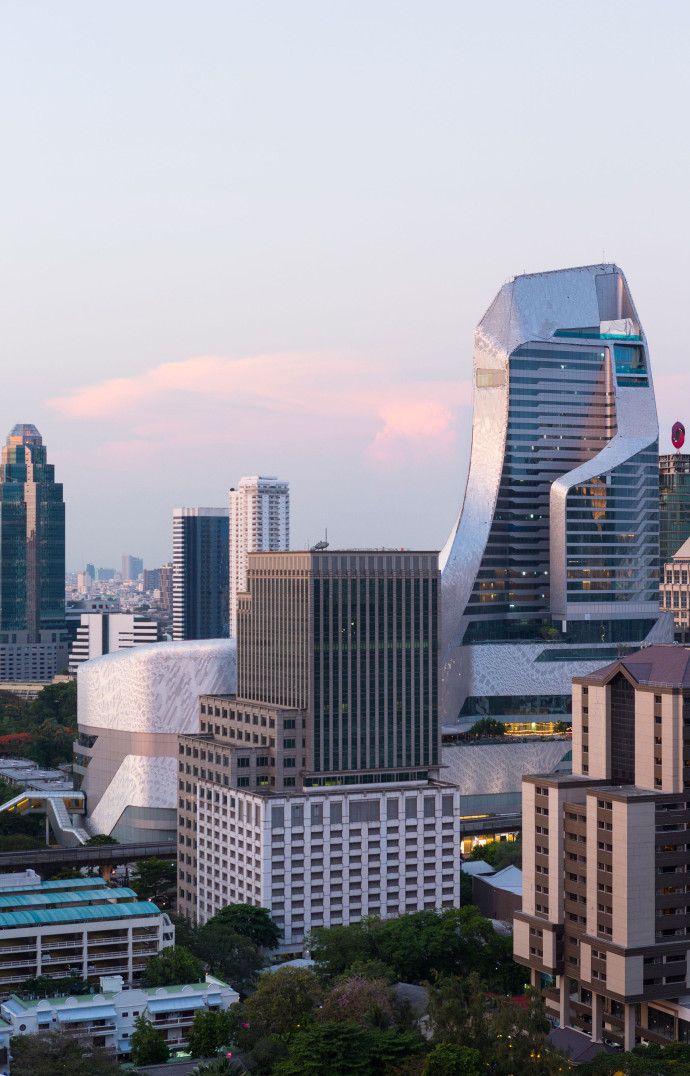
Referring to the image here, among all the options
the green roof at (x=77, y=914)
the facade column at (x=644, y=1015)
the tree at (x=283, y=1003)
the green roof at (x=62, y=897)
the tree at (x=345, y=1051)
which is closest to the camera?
the tree at (x=345, y=1051)

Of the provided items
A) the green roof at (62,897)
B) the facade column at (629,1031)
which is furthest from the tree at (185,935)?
the facade column at (629,1031)

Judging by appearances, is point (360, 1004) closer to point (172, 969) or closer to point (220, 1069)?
point (220, 1069)

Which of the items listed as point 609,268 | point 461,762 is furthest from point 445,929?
point 609,268

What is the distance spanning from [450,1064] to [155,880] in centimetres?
5450

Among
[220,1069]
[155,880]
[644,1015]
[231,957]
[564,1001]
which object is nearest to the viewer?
[220,1069]

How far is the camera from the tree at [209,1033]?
259ft

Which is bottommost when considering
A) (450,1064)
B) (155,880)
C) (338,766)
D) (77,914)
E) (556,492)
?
(155,880)

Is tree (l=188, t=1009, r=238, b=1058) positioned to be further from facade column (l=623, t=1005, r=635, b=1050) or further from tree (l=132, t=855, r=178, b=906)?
tree (l=132, t=855, r=178, b=906)

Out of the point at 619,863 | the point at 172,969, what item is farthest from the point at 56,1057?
the point at 619,863

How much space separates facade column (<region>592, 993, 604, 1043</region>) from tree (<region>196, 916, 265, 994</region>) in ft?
71.4

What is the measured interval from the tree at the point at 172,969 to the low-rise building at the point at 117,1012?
2.56m

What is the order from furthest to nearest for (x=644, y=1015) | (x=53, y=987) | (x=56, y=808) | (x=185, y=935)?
1. (x=56, y=808)
2. (x=185, y=935)
3. (x=53, y=987)
4. (x=644, y=1015)

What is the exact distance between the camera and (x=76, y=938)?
91.1 meters

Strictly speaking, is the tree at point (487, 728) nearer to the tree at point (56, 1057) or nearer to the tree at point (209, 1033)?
the tree at point (209, 1033)
